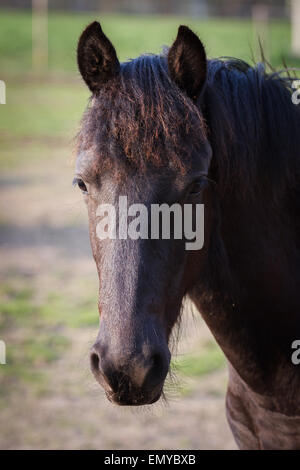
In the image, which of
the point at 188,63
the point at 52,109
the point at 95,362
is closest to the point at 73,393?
the point at 95,362

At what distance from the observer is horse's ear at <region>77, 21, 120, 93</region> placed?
216cm

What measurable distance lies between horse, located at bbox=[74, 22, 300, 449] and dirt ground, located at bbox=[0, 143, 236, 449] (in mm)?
342

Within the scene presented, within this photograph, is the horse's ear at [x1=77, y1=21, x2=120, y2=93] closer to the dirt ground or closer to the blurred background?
the blurred background

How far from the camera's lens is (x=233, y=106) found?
236 cm

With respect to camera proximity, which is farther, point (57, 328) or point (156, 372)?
point (57, 328)

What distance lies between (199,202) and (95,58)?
70 cm

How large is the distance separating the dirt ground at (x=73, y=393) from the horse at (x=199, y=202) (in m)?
0.34

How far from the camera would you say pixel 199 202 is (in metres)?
2.13

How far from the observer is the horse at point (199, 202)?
1.90 metres

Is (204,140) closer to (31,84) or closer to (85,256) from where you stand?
(85,256)

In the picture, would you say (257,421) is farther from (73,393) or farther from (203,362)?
(203,362)

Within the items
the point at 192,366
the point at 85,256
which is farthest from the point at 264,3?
the point at 192,366

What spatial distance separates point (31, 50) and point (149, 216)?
2864cm

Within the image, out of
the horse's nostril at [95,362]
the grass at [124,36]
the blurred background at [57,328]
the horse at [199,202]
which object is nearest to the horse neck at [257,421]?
the horse at [199,202]
